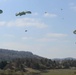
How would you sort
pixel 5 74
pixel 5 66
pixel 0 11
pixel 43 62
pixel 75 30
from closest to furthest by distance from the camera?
1. pixel 0 11
2. pixel 75 30
3. pixel 5 74
4. pixel 5 66
5. pixel 43 62

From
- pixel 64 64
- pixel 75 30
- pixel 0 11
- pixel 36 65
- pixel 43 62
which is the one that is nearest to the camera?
pixel 0 11

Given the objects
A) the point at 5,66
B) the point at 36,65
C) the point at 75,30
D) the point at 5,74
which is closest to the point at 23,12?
the point at 75,30

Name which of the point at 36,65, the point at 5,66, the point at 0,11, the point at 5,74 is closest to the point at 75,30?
the point at 0,11

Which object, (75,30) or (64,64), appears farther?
(64,64)

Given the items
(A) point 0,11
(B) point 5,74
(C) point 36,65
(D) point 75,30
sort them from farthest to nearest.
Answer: (C) point 36,65 → (B) point 5,74 → (D) point 75,30 → (A) point 0,11

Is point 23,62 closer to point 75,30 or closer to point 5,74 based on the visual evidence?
point 5,74

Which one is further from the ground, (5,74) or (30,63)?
(30,63)

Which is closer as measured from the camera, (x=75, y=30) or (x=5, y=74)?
(x=75, y=30)

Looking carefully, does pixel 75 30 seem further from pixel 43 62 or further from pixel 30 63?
pixel 43 62

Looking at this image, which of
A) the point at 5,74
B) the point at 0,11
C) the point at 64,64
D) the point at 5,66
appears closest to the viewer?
the point at 0,11
